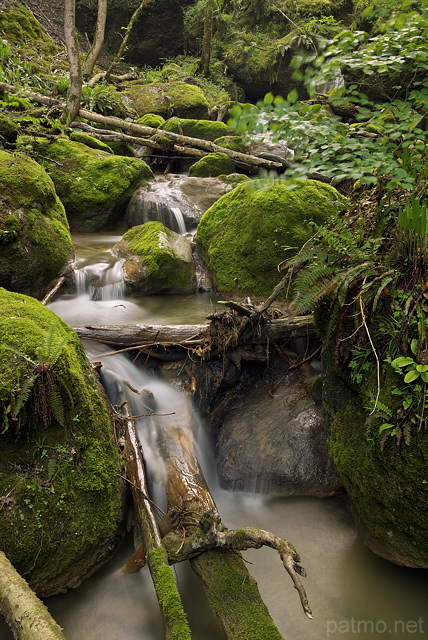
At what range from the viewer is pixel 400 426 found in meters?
3.06

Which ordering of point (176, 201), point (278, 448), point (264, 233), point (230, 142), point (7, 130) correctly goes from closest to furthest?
point (278, 448) < point (264, 233) < point (7, 130) < point (176, 201) < point (230, 142)

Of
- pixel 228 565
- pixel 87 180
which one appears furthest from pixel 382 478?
pixel 87 180

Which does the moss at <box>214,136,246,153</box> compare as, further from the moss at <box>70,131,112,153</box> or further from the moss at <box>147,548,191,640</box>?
the moss at <box>147,548,191,640</box>

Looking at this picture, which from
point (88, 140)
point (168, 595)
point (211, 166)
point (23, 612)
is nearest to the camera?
point (23, 612)

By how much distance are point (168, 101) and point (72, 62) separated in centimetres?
674

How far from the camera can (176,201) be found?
10133 mm

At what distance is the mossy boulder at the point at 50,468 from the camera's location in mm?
3025

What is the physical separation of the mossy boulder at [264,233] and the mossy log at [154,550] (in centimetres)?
343

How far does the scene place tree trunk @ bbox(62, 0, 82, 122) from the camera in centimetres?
957

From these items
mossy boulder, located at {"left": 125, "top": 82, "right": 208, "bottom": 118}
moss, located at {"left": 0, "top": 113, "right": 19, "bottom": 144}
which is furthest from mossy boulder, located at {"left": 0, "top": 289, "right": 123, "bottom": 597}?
mossy boulder, located at {"left": 125, "top": 82, "right": 208, "bottom": 118}

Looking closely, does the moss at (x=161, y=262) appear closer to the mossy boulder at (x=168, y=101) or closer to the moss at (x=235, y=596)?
the moss at (x=235, y=596)

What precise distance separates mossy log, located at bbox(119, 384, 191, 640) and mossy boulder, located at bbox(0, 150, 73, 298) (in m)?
2.95

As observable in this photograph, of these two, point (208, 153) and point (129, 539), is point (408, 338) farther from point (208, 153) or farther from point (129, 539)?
point (208, 153)

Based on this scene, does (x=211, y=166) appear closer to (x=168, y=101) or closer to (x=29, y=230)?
(x=168, y=101)
